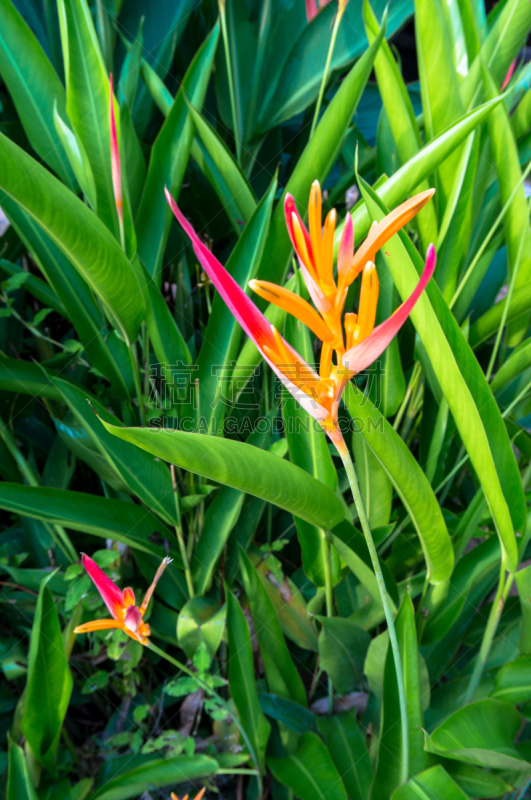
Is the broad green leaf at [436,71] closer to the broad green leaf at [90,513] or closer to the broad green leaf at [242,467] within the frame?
the broad green leaf at [242,467]

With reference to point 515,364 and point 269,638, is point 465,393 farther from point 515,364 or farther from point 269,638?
point 269,638

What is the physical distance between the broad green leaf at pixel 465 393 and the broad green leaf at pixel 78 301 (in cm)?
33

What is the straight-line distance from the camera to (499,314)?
0.61 m

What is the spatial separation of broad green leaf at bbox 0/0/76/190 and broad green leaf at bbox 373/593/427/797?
1.94 feet

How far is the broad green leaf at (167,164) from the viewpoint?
0.58 meters

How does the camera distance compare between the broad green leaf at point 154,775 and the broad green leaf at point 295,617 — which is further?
the broad green leaf at point 295,617

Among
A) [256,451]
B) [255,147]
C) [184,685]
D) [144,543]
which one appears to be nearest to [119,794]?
[184,685]

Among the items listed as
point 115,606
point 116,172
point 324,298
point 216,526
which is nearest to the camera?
point 324,298

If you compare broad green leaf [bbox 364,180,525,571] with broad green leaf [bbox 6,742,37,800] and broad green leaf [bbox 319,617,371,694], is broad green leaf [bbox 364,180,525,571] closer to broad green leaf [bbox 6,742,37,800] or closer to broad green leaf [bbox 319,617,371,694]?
broad green leaf [bbox 319,617,371,694]

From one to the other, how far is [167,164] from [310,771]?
650 millimetres

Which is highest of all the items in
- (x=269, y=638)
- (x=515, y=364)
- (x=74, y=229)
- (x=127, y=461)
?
(x=74, y=229)

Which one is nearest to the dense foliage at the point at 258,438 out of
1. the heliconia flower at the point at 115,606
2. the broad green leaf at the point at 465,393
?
the broad green leaf at the point at 465,393

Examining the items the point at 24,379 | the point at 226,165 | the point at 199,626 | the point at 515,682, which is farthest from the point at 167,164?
the point at 515,682

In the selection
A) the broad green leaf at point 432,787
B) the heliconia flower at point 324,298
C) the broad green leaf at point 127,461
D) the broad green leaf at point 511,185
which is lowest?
the broad green leaf at point 432,787
